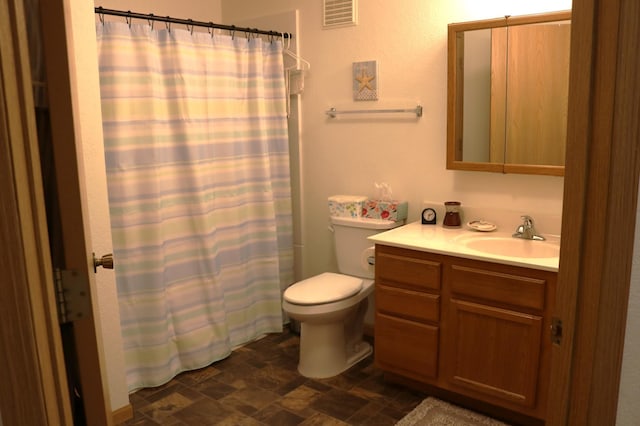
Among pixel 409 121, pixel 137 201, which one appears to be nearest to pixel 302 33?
pixel 409 121

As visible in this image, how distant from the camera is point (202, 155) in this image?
3.15 meters

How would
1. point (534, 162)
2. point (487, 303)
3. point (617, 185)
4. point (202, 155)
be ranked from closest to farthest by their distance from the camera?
point (617, 185), point (487, 303), point (534, 162), point (202, 155)

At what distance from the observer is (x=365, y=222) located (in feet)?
10.6

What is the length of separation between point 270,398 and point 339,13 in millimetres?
2286

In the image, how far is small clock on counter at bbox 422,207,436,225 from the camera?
3.13 metres

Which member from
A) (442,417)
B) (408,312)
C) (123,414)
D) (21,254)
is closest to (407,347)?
(408,312)

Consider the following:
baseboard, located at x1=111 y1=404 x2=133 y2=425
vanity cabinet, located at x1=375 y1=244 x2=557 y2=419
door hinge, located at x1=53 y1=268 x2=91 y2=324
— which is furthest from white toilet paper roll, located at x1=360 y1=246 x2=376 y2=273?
door hinge, located at x1=53 y1=268 x2=91 y2=324

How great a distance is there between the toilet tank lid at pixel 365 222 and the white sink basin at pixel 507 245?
19.8 inches

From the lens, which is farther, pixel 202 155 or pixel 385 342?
pixel 202 155

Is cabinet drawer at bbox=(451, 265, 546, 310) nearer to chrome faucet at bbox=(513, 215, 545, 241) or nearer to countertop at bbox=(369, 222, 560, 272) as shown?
countertop at bbox=(369, 222, 560, 272)

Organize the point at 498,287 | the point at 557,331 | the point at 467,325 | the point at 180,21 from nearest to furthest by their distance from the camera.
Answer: the point at 557,331, the point at 498,287, the point at 467,325, the point at 180,21

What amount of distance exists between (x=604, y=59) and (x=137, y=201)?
245cm

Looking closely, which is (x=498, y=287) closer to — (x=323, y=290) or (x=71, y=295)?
(x=323, y=290)

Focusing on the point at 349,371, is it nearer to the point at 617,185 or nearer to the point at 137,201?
the point at 137,201
